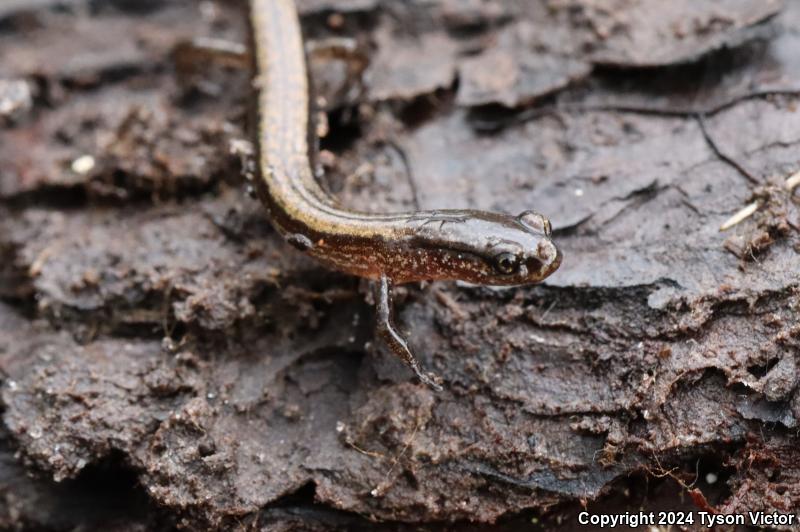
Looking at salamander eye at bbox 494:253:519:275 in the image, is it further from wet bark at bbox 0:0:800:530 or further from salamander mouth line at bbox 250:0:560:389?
wet bark at bbox 0:0:800:530

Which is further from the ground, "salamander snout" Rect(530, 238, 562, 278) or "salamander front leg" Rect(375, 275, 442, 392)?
"salamander snout" Rect(530, 238, 562, 278)

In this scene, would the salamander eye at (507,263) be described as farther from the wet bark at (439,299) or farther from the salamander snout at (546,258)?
the wet bark at (439,299)

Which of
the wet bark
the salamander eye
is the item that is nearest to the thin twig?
the wet bark

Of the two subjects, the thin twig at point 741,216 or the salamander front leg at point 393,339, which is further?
the thin twig at point 741,216

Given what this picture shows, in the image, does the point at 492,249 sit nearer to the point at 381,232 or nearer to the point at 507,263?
the point at 507,263

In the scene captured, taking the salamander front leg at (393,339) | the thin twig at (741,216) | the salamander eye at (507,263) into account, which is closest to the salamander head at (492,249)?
the salamander eye at (507,263)

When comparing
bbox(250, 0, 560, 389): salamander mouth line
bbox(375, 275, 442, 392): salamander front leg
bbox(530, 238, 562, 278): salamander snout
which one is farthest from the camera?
bbox(375, 275, 442, 392): salamander front leg

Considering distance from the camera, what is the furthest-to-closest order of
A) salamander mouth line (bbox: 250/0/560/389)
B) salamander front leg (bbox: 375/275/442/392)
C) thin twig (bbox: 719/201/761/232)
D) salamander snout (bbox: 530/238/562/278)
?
thin twig (bbox: 719/201/761/232)
salamander front leg (bbox: 375/275/442/392)
salamander mouth line (bbox: 250/0/560/389)
salamander snout (bbox: 530/238/562/278)

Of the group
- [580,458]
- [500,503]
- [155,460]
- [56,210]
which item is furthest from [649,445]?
[56,210]
